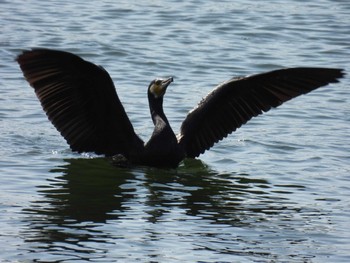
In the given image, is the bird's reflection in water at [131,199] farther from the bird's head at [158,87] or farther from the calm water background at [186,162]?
the bird's head at [158,87]

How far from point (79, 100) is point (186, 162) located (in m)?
1.55

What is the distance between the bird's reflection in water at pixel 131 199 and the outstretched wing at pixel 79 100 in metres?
0.31

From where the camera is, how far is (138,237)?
889 cm

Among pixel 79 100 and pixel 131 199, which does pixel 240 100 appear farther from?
pixel 131 199

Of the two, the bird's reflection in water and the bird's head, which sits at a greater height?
the bird's head

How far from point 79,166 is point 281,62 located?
18.7 feet

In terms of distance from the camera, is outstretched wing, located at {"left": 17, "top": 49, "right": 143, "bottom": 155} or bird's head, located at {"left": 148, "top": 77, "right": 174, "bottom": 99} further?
bird's head, located at {"left": 148, "top": 77, "right": 174, "bottom": 99}

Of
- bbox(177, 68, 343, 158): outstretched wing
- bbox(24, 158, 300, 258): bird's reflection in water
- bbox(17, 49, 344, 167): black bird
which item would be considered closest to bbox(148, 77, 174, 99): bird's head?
bbox(17, 49, 344, 167): black bird

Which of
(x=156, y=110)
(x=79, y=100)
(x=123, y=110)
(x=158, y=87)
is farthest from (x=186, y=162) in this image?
(x=79, y=100)

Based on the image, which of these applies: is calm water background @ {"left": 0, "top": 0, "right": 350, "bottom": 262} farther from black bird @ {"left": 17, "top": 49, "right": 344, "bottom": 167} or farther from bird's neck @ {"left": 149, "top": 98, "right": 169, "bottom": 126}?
bird's neck @ {"left": 149, "top": 98, "right": 169, "bottom": 126}

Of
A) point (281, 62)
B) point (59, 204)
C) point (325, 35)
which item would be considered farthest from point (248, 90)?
point (325, 35)

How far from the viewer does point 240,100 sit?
11.4 metres

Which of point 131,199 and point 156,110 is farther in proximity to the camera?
point 156,110

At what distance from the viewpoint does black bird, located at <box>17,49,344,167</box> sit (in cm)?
1059
